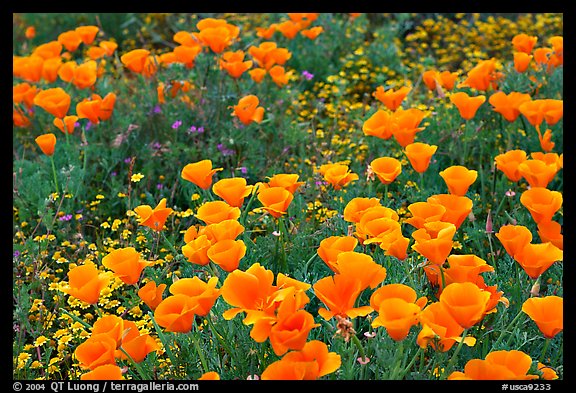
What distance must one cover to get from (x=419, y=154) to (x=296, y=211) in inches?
21.2

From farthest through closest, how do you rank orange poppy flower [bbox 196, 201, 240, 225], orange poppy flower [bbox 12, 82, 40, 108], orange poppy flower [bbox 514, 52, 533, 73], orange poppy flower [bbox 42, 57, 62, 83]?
orange poppy flower [bbox 42, 57, 62, 83] → orange poppy flower [bbox 12, 82, 40, 108] → orange poppy flower [bbox 514, 52, 533, 73] → orange poppy flower [bbox 196, 201, 240, 225]

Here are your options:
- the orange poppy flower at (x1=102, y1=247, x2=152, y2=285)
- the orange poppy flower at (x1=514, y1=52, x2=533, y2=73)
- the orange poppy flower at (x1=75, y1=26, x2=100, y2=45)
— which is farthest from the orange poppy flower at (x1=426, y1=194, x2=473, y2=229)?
the orange poppy flower at (x1=75, y1=26, x2=100, y2=45)

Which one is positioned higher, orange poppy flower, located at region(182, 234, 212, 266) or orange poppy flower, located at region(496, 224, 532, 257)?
orange poppy flower, located at region(496, 224, 532, 257)

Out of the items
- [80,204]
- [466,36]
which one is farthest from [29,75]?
[466,36]

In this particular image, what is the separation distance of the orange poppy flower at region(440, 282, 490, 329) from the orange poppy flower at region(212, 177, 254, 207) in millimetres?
751

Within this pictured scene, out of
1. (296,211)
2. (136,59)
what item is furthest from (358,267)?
(136,59)

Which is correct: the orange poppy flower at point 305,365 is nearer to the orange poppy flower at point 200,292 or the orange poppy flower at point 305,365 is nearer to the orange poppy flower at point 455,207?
the orange poppy flower at point 200,292

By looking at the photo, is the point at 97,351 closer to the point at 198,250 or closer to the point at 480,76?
the point at 198,250

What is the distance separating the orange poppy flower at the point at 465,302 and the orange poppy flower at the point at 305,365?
27 centimetres

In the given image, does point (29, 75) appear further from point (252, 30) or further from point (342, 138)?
point (252, 30)

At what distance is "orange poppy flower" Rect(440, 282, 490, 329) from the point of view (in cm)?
153

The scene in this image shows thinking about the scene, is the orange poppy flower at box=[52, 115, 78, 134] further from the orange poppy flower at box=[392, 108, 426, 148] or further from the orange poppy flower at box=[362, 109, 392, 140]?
the orange poppy flower at box=[392, 108, 426, 148]

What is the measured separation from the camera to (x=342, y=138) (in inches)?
141
